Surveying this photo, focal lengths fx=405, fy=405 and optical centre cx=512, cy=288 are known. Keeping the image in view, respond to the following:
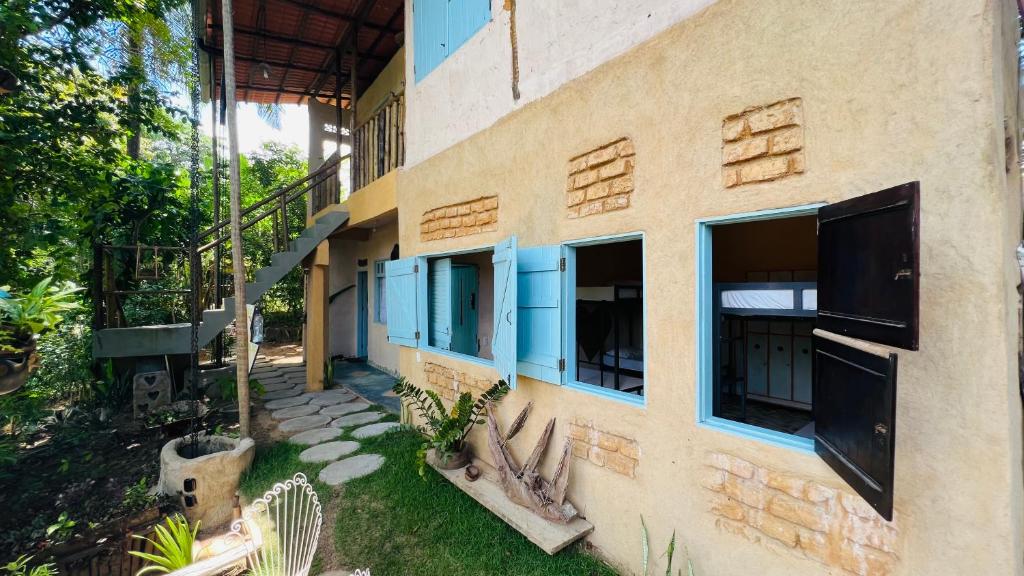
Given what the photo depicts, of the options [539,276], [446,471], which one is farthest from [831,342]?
[446,471]

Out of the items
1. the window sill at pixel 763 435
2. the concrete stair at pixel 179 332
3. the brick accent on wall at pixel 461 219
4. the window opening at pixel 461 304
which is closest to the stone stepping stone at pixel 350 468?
the window opening at pixel 461 304

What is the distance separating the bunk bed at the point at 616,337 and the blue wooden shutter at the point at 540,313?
3.51ft

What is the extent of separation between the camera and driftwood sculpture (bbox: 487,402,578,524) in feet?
10.3

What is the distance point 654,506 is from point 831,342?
1522 millimetres

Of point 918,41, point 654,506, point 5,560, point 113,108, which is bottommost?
point 5,560

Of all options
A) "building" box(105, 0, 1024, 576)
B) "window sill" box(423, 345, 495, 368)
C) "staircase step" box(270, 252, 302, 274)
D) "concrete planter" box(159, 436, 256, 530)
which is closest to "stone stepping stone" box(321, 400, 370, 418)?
"concrete planter" box(159, 436, 256, 530)

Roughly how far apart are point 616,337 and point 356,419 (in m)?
3.99

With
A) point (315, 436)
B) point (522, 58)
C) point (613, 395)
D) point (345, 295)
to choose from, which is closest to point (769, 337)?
point (613, 395)

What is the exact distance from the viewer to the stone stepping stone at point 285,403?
260 inches

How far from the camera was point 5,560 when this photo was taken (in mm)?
3342

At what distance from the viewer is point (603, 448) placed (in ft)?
9.89

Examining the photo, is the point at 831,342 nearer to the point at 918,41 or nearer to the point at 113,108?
the point at 918,41

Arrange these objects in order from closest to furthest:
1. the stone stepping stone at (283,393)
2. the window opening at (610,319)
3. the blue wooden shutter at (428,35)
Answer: the window opening at (610,319) < the blue wooden shutter at (428,35) < the stone stepping stone at (283,393)

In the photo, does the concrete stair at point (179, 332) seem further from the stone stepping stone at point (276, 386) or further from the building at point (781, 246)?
the building at point (781, 246)
